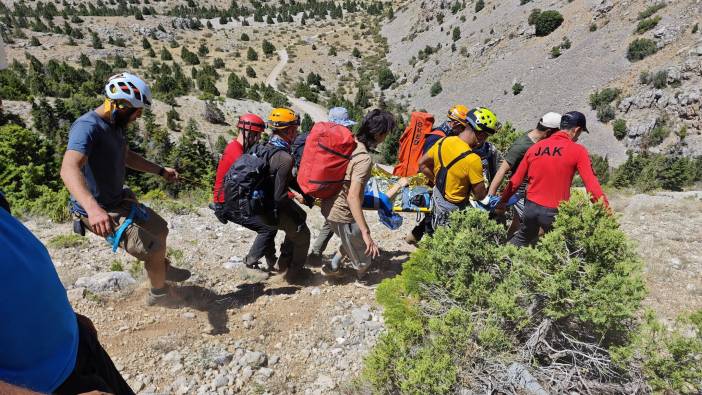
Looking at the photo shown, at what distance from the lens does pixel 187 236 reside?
19.7 ft

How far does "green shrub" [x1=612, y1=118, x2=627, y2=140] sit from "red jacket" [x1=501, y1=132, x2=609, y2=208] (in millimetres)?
25225

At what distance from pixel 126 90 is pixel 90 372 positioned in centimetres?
223

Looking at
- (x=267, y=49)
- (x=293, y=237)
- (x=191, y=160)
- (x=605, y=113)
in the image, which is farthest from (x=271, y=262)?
(x=267, y=49)

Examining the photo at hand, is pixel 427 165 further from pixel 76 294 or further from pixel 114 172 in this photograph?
pixel 76 294

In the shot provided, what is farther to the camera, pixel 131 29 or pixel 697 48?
pixel 131 29

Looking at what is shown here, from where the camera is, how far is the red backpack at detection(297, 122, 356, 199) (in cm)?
378

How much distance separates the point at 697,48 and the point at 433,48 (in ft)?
86.5

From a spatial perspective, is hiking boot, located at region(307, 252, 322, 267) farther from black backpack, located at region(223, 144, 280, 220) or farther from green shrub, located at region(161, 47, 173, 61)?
green shrub, located at region(161, 47, 173, 61)

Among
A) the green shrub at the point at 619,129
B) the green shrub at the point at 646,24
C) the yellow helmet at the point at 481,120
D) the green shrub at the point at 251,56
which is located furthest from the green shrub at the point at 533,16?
the yellow helmet at the point at 481,120

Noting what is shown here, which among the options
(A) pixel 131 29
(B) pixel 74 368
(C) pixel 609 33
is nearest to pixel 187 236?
(B) pixel 74 368

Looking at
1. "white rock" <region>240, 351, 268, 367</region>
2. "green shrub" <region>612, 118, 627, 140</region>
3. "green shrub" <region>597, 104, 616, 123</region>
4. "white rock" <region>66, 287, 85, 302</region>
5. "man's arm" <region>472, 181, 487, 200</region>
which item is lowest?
"green shrub" <region>612, 118, 627, 140</region>

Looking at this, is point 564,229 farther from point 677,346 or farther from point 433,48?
point 433,48

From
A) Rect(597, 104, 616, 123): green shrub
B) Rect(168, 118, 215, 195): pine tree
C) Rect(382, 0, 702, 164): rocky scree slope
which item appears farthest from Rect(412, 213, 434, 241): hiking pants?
Rect(597, 104, 616, 123): green shrub

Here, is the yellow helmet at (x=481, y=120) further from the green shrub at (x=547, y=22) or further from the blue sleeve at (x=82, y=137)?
the green shrub at (x=547, y=22)
